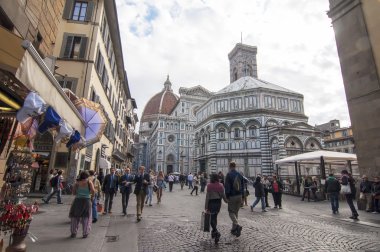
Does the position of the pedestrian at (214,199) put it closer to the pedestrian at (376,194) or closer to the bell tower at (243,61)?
the pedestrian at (376,194)

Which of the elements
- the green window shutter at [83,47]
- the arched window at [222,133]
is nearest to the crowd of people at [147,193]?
the green window shutter at [83,47]

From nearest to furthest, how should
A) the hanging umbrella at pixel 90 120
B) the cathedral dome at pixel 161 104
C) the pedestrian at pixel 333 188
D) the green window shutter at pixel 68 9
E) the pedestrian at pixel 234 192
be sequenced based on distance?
the pedestrian at pixel 234 192 < the hanging umbrella at pixel 90 120 < the pedestrian at pixel 333 188 < the green window shutter at pixel 68 9 < the cathedral dome at pixel 161 104

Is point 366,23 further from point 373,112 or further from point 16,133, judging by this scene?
point 16,133

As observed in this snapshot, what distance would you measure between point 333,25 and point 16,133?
16.2m

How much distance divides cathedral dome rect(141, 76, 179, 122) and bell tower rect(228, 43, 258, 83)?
140 feet

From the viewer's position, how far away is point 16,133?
20.1 ft

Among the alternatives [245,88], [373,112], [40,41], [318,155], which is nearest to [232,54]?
[245,88]

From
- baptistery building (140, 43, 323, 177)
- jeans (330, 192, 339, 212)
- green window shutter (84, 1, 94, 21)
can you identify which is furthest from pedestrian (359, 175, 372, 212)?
baptistery building (140, 43, 323, 177)

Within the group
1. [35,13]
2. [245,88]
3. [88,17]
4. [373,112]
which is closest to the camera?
[35,13]

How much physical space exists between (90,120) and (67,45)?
9.67 m

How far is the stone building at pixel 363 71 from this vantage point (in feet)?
38.5

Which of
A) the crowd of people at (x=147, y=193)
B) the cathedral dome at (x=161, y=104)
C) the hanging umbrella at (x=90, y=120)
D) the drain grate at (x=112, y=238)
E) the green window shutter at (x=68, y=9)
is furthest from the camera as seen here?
the cathedral dome at (x=161, y=104)

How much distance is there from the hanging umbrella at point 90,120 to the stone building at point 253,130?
30021mm

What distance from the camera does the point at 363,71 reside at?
12406mm
